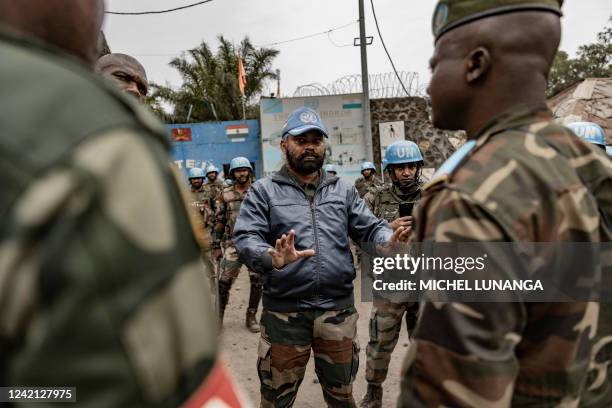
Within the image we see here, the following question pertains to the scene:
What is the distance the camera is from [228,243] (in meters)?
6.39

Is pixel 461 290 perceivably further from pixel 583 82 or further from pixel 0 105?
pixel 583 82

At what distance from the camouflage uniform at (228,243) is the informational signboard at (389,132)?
305 inches

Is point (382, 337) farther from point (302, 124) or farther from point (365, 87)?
point (365, 87)

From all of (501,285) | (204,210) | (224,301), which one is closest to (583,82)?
(204,210)

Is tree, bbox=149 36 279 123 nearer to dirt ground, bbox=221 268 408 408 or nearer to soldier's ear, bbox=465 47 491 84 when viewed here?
dirt ground, bbox=221 268 408 408

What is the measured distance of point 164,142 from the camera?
2.15 ft

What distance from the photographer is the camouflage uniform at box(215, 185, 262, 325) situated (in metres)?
5.70

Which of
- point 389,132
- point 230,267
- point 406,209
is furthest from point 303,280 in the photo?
point 389,132

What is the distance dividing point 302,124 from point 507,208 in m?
2.03

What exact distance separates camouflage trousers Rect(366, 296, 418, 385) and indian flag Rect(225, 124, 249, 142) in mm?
12619

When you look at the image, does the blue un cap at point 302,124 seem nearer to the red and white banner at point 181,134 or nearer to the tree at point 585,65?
the red and white banner at point 181,134

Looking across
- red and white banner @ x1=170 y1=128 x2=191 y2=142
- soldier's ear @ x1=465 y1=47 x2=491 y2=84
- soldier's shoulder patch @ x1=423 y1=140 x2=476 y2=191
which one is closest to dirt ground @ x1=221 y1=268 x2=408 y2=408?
soldier's shoulder patch @ x1=423 y1=140 x2=476 y2=191

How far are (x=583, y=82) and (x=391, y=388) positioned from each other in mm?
13327

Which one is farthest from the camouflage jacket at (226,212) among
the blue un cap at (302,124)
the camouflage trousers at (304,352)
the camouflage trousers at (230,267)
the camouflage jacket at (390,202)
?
the camouflage trousers at (304,352)
